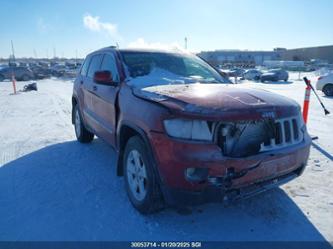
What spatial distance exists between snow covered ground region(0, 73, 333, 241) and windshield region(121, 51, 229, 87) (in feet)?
4.86

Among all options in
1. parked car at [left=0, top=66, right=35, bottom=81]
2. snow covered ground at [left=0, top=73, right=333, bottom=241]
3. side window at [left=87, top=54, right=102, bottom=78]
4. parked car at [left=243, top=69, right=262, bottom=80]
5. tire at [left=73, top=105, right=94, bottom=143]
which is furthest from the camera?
parked car at [left=0, top=66, right=35, bottom=81]

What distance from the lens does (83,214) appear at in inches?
122

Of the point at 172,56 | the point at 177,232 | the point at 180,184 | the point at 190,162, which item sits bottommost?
the point at 177,232

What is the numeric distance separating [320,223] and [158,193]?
1.71 m

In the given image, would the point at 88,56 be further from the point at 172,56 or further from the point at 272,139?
the point at 272,139

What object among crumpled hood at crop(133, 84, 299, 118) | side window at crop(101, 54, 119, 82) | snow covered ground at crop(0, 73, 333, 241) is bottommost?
snow covered ground at crop(0, 73, 333, 241)

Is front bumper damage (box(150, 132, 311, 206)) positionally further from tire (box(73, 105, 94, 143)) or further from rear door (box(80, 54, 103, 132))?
tire (box(73, 105, 94, 143))

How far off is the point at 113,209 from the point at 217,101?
1.69 meters

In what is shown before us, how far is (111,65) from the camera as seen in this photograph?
4.10 metres

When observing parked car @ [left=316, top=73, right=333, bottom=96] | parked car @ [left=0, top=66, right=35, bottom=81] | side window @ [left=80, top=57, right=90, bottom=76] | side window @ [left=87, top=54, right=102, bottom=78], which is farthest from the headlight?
parked car @ [left=0, top=66, right=35, bottom=81]

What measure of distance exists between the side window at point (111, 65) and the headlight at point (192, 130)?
1444mm

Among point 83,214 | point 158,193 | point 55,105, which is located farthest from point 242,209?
point 55,105

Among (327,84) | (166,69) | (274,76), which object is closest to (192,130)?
(166,69)

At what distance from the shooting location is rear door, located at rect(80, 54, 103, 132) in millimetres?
4617
